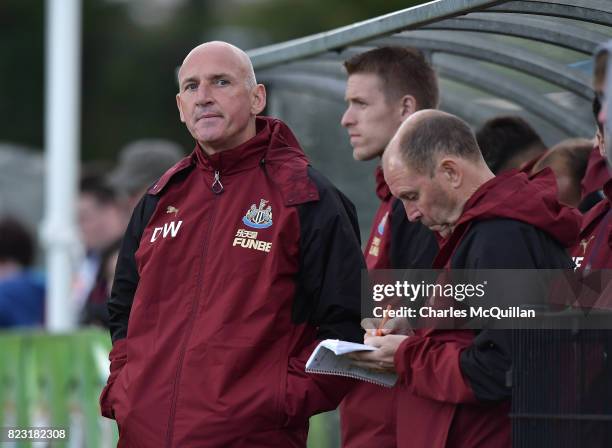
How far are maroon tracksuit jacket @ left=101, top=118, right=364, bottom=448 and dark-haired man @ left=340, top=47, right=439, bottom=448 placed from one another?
0.34 meters

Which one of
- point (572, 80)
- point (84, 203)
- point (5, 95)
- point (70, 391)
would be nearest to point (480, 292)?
point (572, 80)

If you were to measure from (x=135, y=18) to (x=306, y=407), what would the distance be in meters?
32.4

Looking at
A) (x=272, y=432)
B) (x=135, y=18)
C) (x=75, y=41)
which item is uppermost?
(x=135, y=18)

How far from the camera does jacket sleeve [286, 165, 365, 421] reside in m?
4.70

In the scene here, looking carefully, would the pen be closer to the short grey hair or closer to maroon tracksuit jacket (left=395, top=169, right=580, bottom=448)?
maroon tracksuit jacket (left=395, top=169, right=580, bottom=448)

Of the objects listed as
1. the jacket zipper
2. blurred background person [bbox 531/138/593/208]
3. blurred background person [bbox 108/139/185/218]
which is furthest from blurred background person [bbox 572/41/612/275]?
blurred background person [bbox 108/139/185/218]

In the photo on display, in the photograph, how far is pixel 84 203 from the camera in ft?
35.5

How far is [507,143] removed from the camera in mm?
5965

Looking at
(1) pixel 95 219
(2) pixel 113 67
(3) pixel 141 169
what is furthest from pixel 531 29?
(2) pixel 113 67

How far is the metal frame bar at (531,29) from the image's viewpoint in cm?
519

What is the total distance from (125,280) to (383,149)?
1.20 meters

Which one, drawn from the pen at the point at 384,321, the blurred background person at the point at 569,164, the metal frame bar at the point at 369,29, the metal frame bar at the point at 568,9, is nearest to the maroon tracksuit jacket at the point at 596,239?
the blurred background person at the point at 569,164

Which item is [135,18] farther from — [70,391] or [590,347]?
[590,347]

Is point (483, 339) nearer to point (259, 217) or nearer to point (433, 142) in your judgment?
point (433, 142)
